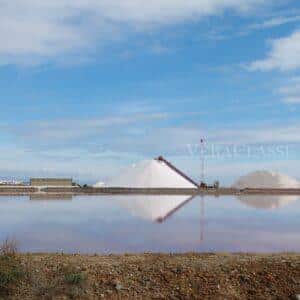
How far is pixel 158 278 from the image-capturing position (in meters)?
6.42

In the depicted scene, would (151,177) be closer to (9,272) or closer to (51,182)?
(51,182)

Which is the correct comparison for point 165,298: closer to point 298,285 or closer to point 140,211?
point 298,285

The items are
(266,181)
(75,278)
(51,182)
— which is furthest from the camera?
(266,181)

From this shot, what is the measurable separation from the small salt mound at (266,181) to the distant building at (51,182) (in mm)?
13508

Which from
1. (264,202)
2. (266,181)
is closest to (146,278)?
(264,202)

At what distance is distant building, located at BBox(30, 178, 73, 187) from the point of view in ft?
121

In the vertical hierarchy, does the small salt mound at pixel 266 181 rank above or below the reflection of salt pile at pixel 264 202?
above

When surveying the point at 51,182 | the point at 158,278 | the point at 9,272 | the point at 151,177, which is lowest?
the point at 158,278

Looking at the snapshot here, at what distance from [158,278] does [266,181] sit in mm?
37962

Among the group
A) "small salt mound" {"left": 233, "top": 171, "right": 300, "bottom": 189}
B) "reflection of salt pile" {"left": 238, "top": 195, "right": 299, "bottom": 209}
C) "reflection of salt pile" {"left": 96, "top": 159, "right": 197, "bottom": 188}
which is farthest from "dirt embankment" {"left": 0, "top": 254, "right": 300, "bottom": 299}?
"small salt mound" {"left": 233, "top": 171, "right": 300, "bottom": 189}

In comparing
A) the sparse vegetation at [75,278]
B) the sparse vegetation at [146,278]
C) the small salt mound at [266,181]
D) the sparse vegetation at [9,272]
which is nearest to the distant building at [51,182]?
the small salt mound at [266,181]

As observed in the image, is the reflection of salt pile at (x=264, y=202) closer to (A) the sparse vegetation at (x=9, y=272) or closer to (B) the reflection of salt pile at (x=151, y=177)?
(B) the reflection of salt pile at (x=151, y=177)

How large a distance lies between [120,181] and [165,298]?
3127cm

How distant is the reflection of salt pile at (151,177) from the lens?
35.4 m
